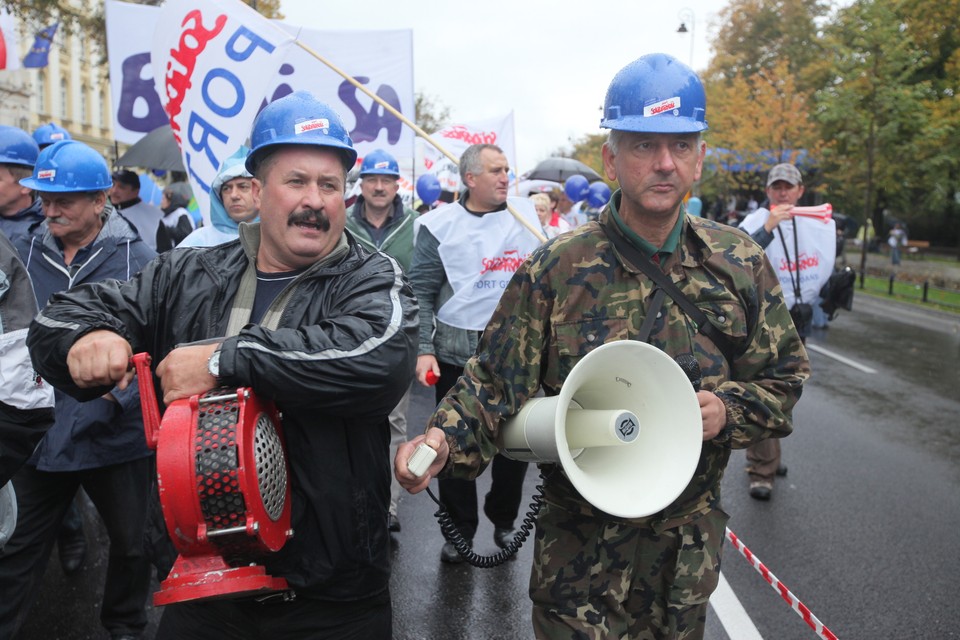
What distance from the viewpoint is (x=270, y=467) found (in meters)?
1.95

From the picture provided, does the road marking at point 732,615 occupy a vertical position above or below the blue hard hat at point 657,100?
below

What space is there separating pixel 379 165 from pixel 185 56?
4.68 feet

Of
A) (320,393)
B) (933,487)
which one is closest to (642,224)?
(320,393)

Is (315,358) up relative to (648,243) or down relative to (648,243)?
down

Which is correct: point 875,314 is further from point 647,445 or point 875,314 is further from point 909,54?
point 647,445

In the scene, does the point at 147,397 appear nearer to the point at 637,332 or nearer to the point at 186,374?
the point at 186,374

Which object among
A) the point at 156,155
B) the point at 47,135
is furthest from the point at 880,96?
the point at 47,135

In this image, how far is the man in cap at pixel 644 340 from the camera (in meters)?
2.48

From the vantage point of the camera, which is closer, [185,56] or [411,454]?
[411,454]

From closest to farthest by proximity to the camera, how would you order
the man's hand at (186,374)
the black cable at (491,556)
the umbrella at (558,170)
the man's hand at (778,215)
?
the man's hand at (186,374)
the black cable at (491,556)
the man's hand at (778,215)
the umbrella at (558,170)

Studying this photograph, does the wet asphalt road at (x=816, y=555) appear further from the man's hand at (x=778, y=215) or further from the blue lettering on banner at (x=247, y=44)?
the blue lettering on banner at (x=247, y=44)

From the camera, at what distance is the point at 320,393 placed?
2.03 meters

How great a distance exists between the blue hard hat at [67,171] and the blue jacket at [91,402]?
0.22 m

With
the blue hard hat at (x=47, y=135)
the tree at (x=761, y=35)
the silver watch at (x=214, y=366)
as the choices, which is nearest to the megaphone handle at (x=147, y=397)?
the silver watch at (x=214, y=366)
